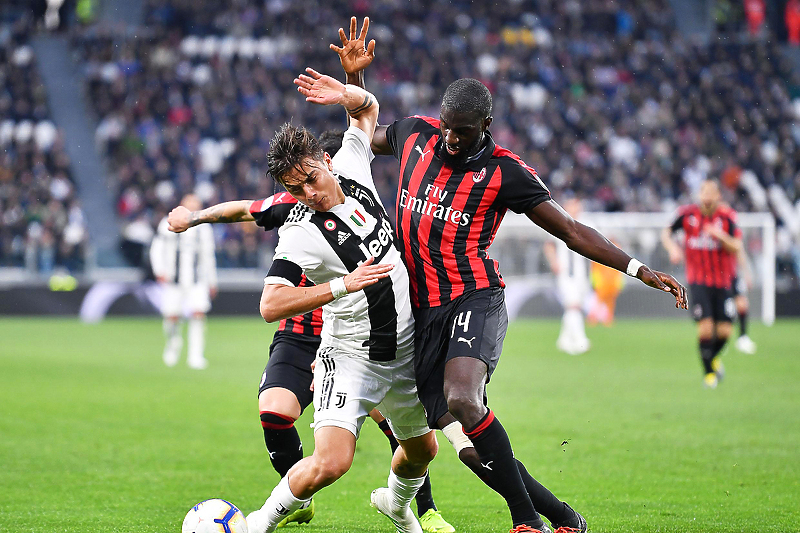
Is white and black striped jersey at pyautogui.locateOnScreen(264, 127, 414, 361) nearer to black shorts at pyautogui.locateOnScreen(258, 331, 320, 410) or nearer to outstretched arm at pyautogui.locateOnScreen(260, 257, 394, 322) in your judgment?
outstretched arm at pyautogui.locateOnScreen(260, 257, 394, 322)

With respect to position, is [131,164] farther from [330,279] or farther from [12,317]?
[330,279]

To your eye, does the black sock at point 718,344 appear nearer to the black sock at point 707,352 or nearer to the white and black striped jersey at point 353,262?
the black sock at point 707,352

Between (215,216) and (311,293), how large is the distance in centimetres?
138

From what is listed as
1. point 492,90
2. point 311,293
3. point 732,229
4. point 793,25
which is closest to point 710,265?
point 732,229

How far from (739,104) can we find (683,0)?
6.15 meters

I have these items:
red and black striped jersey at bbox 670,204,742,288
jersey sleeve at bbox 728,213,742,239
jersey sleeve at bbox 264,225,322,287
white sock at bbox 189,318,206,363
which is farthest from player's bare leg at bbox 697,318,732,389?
jersey sleeve at bbox 264,225,322,287

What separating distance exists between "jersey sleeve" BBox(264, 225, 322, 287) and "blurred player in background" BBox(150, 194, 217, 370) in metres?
10.1

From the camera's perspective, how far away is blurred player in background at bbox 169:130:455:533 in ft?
18.4

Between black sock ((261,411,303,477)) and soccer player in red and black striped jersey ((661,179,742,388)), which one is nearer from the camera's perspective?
black sock ((261,411,303,477))

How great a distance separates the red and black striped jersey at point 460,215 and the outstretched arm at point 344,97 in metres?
0.45

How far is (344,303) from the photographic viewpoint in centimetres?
503

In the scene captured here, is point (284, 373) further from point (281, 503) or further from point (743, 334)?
point (743, 334)

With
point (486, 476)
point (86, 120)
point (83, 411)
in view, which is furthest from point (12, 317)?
point (486, 476)

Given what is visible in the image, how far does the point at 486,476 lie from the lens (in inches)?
191
